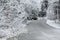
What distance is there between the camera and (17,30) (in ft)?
44.0

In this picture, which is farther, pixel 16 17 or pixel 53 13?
pixel 53 13

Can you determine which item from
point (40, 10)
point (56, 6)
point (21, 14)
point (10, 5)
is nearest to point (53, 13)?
point (56, 6)

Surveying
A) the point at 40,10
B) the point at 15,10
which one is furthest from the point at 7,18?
the point at 40,10

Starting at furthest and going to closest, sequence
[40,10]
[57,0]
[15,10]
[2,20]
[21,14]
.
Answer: [40,10] → [57,0] → [21,14] → [15,10] → [2,20]

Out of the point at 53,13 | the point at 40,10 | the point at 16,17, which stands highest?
the point at 16,17

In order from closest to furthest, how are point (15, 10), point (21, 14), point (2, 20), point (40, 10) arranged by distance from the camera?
point (2, 20), point (15, 10), point (21, 14), point (40, 10)

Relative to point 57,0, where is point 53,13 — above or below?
below

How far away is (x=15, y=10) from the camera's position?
517 inches

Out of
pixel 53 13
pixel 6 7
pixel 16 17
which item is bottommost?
pixel 53 13

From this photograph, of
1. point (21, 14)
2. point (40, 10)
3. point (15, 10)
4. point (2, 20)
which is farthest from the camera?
point (40, 10)

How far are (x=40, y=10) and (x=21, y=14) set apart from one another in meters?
38.0

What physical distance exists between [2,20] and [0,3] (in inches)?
61.6

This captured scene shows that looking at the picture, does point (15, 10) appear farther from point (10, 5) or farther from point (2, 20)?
point (2, 20)

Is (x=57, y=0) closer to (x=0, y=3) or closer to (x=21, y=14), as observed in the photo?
(x=21, y=14)
